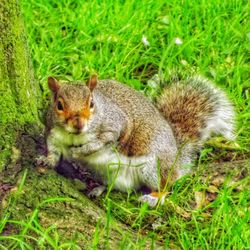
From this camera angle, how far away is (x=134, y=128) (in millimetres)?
2756

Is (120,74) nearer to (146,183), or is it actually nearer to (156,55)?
(156,55)

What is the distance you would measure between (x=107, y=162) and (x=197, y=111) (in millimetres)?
490

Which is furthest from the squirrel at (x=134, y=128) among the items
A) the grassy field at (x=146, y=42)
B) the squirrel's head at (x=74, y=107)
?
the grassy field at (x=146, y=42)

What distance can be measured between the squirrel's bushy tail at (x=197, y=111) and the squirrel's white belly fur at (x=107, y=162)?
0.95 ft

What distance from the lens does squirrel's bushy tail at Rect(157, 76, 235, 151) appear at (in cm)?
295

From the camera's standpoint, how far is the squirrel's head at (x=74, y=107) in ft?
7.97

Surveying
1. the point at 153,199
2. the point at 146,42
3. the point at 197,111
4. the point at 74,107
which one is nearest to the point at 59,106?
the point at 74,107

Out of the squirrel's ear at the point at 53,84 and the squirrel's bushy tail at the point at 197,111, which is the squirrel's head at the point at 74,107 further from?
the squirrel's bushy tail at the point at 197,111

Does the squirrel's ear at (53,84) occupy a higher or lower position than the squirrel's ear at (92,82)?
lower

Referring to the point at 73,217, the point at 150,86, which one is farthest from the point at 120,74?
the point at 73,217

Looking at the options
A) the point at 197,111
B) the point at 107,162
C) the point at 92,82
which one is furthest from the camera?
the point at 197,111

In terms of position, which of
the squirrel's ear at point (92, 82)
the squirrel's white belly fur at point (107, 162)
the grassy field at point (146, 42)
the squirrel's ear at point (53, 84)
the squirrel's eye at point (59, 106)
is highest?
the squirrel's ear at point (92, 82)

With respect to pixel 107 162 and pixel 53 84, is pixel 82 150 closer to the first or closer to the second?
pixel 107 162

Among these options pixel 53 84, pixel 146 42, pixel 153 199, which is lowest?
pixel 153 199
